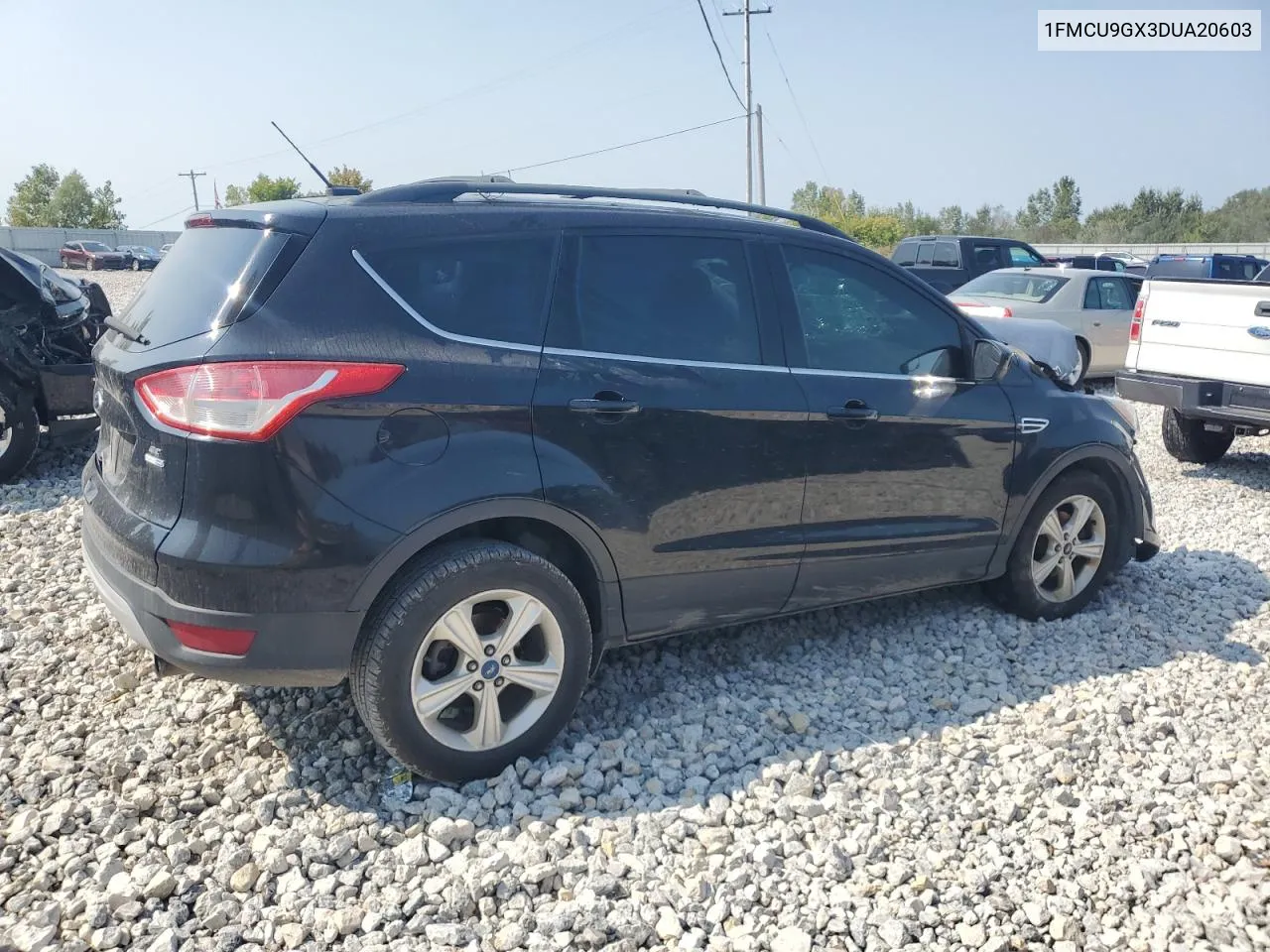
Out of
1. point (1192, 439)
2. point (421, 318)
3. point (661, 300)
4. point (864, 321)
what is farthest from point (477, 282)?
point (1192, 439)

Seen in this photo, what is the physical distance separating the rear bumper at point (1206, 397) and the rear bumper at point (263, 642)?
7089mm

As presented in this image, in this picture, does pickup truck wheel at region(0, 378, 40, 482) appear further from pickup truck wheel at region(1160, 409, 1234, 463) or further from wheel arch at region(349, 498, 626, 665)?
pickup truck wheel at region(1160, 409, 1234, 463)

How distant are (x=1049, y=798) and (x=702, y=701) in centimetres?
130

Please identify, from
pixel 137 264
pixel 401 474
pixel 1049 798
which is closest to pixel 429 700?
pixel 401 474

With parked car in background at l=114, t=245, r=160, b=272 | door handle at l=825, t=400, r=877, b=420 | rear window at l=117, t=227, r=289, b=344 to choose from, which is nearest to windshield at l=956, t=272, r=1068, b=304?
door handle at l=825, t=400, r=877, b=420

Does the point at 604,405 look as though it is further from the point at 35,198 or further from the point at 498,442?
the point at 35,198

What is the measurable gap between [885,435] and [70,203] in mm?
106943

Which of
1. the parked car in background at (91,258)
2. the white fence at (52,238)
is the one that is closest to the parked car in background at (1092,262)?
the parked car in background at (91,258)

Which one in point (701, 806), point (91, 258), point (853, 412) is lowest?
point (701, 806)

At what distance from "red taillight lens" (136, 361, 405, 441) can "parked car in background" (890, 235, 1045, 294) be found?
1599 centimetres

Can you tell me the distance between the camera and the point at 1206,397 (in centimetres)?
786

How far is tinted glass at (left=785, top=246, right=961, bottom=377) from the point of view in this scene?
4102 millimetres

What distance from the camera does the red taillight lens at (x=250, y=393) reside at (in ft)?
9.63

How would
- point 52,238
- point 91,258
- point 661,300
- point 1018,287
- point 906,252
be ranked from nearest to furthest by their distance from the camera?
point 661,300 < point 1018,287 < point 906,252 < point 91,258 < point 52,238
